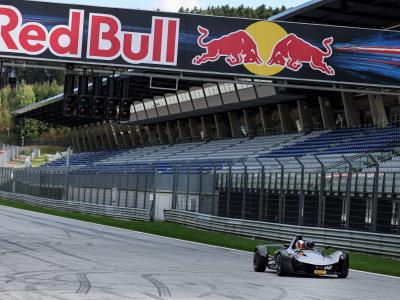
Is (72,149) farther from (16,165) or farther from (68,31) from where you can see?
(68,31)

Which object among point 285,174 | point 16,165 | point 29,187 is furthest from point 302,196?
point 16,165

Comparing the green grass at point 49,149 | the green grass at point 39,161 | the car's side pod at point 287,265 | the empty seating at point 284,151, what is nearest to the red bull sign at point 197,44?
the empty seating at point 284,151

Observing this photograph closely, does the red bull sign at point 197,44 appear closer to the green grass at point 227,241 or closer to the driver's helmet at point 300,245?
the green grass at point 227,241

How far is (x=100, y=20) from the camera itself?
23000 mm

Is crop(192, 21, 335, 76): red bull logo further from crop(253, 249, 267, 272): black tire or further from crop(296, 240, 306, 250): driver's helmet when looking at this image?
crop(296, 240, 306, 250): driver's helmet

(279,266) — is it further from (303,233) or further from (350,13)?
(350,13)

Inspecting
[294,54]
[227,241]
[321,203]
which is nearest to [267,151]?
[227,241]

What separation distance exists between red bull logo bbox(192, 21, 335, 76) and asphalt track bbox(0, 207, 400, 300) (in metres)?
5.86

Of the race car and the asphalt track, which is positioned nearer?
the asphalt track

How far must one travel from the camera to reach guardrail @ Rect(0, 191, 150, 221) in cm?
4106

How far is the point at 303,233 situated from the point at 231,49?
6215 mm

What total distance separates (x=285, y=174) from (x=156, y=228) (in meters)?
8.12

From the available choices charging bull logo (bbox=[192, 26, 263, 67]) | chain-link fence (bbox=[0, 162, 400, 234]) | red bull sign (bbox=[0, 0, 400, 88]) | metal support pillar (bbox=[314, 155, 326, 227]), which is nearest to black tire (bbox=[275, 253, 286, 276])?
chain-link fence (bbox=[0, 162, 400, 234])

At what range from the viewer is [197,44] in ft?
77.3
